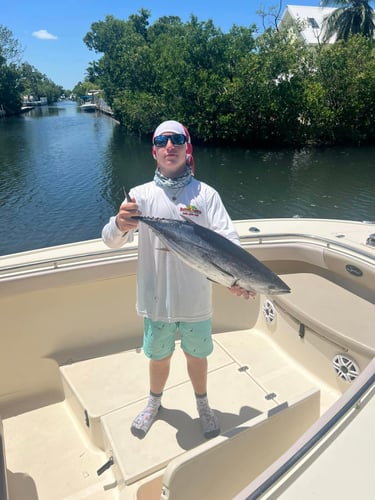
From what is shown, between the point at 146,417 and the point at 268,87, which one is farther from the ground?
the point at 268,87

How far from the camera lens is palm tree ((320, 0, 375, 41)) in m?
29.6

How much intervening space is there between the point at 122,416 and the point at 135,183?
1500 cm

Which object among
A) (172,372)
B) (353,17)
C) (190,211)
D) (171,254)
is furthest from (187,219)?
(353,17)

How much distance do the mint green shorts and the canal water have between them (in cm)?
955

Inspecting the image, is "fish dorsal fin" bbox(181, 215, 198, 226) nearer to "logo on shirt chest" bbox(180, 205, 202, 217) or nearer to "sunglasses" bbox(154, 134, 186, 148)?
"logo on shirt chest" bbox(180, 205, 202, 217)

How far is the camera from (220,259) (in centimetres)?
154

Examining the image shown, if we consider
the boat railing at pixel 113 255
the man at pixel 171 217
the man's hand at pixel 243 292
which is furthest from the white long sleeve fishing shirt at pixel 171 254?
the boat railing at pixel 113 255

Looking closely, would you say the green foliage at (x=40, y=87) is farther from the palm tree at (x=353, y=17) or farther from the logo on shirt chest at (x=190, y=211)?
the logo on shirt chest at (x=190, y=211)

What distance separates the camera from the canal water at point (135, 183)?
12234mm

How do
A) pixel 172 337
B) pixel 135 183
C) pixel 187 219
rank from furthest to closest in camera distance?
1. pixel 135 183
2. pixel 172 337
3. pixel 187 219

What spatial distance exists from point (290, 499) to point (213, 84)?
78.6 ft

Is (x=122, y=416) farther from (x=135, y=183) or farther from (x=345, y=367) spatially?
(x=135, y=183)

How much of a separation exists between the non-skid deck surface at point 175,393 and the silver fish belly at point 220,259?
130cm

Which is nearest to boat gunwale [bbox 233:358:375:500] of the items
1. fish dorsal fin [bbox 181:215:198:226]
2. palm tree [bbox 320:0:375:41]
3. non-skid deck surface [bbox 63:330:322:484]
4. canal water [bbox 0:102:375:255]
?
fish dorsal fin [bbox 181:215:198:226]
